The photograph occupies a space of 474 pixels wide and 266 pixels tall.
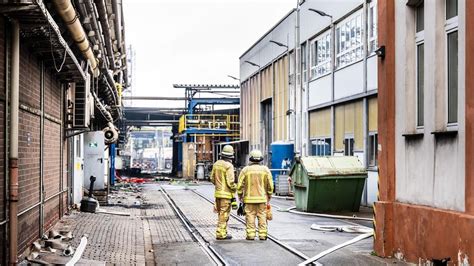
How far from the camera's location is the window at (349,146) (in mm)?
25031

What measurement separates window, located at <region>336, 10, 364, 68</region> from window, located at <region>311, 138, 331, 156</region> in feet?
11.1

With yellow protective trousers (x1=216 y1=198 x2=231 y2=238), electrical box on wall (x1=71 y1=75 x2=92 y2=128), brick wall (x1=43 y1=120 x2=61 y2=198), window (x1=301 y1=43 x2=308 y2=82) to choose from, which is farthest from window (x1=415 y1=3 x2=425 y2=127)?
window (x1=301 y1=43 x2=308 y2=82)

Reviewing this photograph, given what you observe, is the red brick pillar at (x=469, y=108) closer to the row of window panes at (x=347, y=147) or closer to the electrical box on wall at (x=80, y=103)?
the electrical box on wall at (x=80, y=103)

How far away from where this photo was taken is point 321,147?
28984mm

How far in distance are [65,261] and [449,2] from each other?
253 inches

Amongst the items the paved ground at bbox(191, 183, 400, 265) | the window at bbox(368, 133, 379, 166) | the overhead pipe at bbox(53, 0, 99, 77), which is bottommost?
the paved ground at bbox(191, 183, 400, 265)

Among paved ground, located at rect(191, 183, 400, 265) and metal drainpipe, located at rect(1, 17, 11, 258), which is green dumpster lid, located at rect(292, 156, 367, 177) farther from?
metal drainpipe, located at rect(1, 17, 11, 258)

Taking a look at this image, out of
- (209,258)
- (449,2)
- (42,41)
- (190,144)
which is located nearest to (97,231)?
(209,258)

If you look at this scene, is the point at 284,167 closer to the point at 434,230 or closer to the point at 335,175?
the point at 335,175

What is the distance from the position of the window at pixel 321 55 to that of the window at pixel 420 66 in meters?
17.7

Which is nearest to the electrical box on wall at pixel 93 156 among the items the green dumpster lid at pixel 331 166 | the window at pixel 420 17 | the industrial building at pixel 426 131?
the green dumpster lid at pixel 331 166

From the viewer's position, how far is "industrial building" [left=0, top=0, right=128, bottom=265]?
828 cm

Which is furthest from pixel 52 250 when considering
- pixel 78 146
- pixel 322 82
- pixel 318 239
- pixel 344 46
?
pixel 322 82

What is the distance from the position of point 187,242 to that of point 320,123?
1698 centimetres
